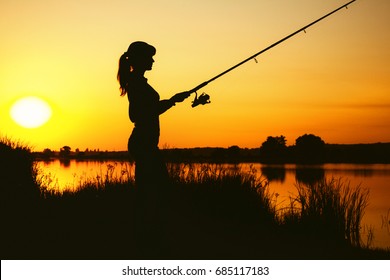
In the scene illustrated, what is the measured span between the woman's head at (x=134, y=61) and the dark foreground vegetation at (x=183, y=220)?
1.17m

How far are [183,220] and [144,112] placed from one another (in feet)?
11.8

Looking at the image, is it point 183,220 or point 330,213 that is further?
point 330,213

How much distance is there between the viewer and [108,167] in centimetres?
1035

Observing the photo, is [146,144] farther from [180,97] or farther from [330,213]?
[330,213]

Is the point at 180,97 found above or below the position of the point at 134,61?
below

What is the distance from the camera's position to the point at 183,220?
7.64 metres

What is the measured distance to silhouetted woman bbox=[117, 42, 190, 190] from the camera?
4.45 m

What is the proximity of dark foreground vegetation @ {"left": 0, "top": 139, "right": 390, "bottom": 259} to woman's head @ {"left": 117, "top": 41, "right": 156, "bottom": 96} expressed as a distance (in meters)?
1.17

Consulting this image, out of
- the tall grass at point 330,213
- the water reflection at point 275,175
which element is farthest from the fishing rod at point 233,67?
the water reflection at point 275,175

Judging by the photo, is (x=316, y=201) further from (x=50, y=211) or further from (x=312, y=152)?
(x=312, y=152)

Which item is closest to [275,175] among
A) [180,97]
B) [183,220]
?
[183,220]

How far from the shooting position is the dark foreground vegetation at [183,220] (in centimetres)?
588

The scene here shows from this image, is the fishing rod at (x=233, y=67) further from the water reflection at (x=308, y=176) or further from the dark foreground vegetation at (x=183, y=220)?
the water reflection at (x=308, y=176)
